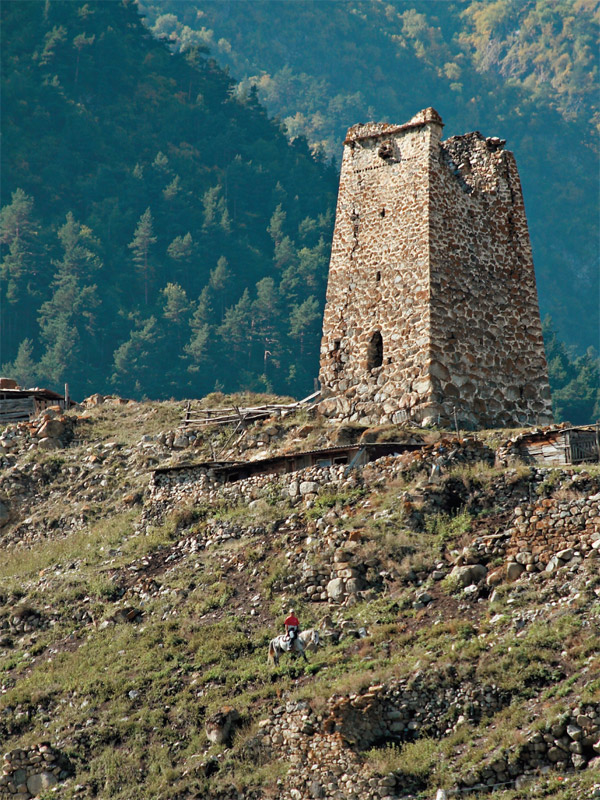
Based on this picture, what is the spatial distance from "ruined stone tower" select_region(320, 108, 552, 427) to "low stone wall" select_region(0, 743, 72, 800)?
1113cm

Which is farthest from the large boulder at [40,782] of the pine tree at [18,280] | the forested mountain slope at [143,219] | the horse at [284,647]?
the pine tree at [18,280]

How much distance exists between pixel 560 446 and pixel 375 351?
6.25 m

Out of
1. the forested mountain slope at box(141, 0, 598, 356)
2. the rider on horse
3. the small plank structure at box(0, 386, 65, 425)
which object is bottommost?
the rider on horse

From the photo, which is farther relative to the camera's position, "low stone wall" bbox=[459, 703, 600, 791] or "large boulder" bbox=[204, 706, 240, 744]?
"large boulder" bbox=[204, 706, 240, 744]

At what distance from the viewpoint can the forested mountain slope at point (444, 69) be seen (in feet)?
480

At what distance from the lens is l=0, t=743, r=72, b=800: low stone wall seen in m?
19.3

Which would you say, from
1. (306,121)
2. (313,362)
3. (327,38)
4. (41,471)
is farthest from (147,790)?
(327,38)

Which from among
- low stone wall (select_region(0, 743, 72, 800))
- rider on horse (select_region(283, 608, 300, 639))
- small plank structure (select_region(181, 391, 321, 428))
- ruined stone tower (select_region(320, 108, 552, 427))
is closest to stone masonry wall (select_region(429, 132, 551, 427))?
ruined stone tower (select_region(320, 108, 552, 427))

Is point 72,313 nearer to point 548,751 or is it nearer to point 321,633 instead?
point 321,633

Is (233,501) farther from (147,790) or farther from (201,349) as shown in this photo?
(201,349)

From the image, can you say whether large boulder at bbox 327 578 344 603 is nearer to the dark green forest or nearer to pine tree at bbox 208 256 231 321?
the dark green forest

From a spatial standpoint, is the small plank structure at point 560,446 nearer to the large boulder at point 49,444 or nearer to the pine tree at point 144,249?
the large boulder at point 49,444

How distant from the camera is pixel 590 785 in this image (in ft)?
52.2

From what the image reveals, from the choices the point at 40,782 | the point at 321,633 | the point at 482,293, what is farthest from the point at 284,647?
the point at 482,293
